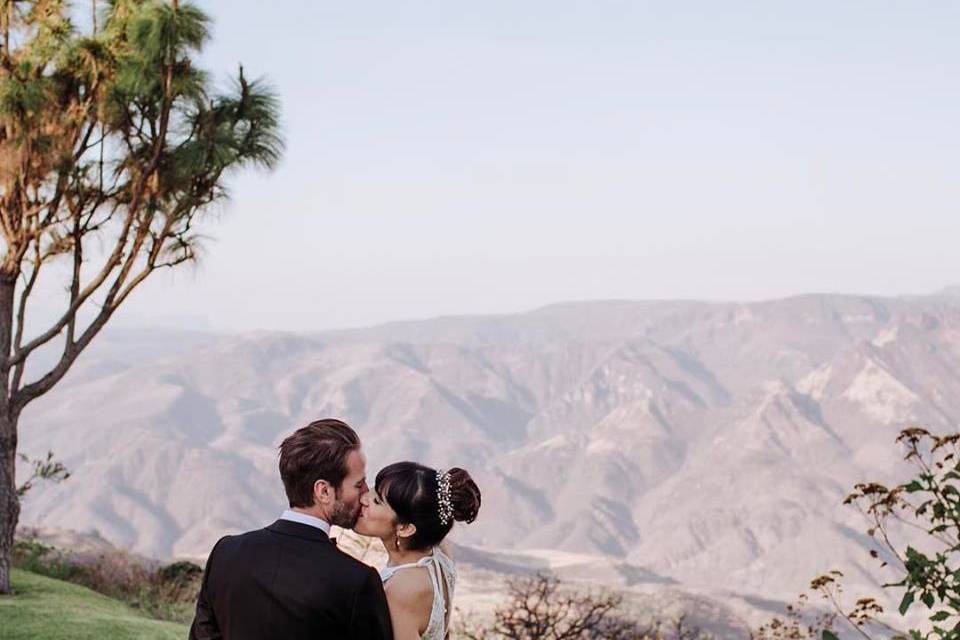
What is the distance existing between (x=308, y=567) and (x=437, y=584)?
84 cm

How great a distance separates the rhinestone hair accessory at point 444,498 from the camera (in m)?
4.12

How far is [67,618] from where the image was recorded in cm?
1172

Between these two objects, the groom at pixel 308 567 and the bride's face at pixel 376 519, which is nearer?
the groom at pixel 308 567

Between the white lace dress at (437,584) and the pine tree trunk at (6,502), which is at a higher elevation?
the white lace dress at (437,584)

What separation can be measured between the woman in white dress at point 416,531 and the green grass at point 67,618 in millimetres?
7708

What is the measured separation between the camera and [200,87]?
46.3ft

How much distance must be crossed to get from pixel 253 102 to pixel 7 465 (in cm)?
527

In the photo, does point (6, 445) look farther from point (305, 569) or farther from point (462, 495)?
point (305, 569)

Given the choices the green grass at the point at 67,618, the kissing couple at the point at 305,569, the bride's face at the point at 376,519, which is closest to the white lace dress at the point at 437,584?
the bride's face at the point at 376,519

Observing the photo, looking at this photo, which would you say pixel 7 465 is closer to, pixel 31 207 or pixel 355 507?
pixel 31 207

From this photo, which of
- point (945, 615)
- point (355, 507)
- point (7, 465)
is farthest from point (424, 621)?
point (7, 465)

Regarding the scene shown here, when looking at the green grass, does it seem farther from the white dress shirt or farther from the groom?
the white dress shirt

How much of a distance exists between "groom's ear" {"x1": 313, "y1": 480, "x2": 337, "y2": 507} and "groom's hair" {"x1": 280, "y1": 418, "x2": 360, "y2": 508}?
1 cm

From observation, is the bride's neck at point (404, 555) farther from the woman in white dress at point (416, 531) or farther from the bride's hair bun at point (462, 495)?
the bride's hair bun at point (462, 495)
